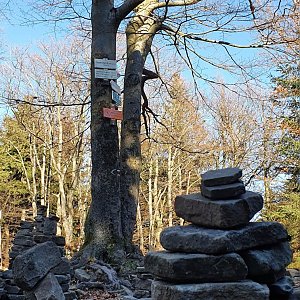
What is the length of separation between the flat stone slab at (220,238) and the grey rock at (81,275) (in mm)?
2776

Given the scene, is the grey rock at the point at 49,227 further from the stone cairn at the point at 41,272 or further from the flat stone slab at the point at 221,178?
the flat stone slab at the point at 221,178

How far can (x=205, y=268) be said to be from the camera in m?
2.62

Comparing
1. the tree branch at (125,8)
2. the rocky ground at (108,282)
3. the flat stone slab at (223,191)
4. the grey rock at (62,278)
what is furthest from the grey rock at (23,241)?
the flat stone slab at (223,191)

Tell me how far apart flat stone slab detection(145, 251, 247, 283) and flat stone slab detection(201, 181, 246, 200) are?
1.16 ft

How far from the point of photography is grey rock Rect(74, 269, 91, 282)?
537 centimetres

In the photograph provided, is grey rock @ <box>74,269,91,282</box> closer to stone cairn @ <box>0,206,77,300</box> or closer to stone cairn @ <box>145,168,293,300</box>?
stone cairn @ <box>0,206,77,300</box>

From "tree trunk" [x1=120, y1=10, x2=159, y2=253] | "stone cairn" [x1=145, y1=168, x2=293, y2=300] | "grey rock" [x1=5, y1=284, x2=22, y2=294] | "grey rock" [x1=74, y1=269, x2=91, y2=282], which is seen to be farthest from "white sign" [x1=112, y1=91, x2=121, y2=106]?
"stone cairn" [x1=145, y1=168, x2=293, y2=300]

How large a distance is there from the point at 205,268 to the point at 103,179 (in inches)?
158

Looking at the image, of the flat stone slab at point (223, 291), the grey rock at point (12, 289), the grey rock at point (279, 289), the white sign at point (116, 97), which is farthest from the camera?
the white sign at point (116, 97)

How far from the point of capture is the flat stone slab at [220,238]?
262 centimetres

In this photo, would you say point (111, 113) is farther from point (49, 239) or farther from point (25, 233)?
point (25, 233)

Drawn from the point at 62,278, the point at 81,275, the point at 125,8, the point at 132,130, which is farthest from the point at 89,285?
the point at 125,8

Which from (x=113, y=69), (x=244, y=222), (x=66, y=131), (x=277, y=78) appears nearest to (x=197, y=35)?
(x=113, y=69)

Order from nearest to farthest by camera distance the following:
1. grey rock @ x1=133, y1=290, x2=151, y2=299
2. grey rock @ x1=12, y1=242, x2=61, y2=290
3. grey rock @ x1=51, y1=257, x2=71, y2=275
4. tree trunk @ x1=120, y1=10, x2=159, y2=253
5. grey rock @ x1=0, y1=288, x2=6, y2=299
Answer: grey rock @ x1=12, y1=242, x2=61, y2=290
grey rock @ x1=51, y1=257, x2=71, y2=275
grey rock @ x1=0, y1=288, x2=6, y2=299
grey rock @ x1=133, y1=290, x2=151, y2=299
tree trunk @ x1=120, y1=10, x2=159, y2=253
